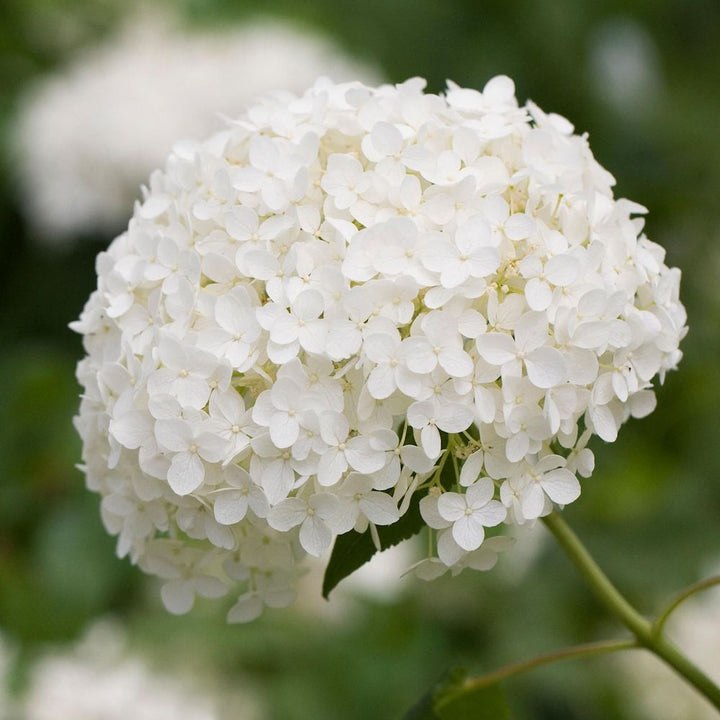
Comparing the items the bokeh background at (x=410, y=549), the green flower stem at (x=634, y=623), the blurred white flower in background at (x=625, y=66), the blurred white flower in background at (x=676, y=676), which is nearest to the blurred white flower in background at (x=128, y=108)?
the bokeh background at (x=410, y=549)

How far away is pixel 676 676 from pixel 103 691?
4.04ft

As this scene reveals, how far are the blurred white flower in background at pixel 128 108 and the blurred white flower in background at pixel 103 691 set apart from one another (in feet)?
5.32

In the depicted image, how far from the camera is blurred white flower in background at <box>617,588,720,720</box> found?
2.49 metres

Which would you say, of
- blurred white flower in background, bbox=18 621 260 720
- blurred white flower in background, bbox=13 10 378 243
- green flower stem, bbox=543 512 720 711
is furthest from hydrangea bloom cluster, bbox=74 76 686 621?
blurred white flower in background, bbox=13 10 378 243

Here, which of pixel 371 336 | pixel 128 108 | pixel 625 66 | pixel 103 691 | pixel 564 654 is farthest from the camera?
pixel 625 66

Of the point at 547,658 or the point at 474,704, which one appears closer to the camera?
the point at 547,658

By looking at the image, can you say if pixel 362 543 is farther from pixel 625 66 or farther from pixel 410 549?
pixel 625 66

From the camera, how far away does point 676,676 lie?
8.17 feet

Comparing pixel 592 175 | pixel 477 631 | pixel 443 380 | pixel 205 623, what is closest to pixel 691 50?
pixel 477 631

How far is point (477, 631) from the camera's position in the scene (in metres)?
2.68

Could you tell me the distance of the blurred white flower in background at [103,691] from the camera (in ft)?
6.58

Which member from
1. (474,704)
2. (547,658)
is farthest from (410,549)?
(547,658)

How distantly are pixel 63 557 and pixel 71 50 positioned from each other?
2.26m

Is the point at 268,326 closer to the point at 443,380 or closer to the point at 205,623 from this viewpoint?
the point at 443,380
